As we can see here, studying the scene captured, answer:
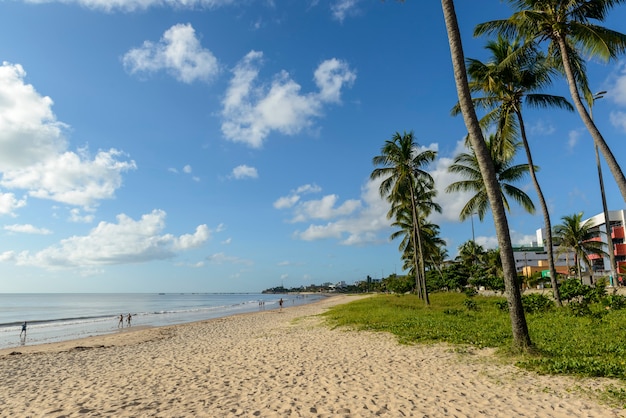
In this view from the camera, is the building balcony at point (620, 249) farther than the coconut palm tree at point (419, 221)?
Yes

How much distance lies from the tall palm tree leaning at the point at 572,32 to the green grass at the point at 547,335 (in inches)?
183

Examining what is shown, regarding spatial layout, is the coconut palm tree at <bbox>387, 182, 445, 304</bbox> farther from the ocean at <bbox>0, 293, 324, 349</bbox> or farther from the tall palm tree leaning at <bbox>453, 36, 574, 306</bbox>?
the ocean at <bbox>0, 293, 324, 349</bbox>

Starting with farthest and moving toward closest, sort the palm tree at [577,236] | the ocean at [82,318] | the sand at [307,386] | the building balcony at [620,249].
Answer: the building balcony at [620,249] < the palm tree at [577,236] < the ocean at [82,318] < the sand at [307,386]

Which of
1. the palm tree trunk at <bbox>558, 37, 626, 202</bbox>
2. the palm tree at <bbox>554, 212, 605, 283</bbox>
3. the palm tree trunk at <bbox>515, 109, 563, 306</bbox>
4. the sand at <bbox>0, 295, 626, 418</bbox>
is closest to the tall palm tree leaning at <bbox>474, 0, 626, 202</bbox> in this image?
the palm tree trunk at <bbox>558, 37, 626, 202</bbox>

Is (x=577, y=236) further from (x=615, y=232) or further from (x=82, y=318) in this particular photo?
(x=82, y=318)

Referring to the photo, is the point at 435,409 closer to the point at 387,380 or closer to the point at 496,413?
the point at 496,413

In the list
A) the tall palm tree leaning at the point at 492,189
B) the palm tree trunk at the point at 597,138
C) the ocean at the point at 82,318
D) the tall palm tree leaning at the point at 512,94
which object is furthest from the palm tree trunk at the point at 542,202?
the ocean at the point at 82,318

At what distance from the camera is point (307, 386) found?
741cm

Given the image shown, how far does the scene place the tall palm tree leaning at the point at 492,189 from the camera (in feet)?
28.0

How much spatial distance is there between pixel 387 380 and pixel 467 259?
5914 cm

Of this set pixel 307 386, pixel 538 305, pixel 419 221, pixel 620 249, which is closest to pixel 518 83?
pixel 538 305

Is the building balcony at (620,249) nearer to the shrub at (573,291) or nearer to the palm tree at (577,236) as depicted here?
the palm tree at (577,236)

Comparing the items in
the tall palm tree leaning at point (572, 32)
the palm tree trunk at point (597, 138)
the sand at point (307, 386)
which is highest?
the tall palm tree leaning at point (572, 32)

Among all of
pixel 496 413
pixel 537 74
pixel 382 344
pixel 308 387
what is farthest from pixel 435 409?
pixel 537 74
